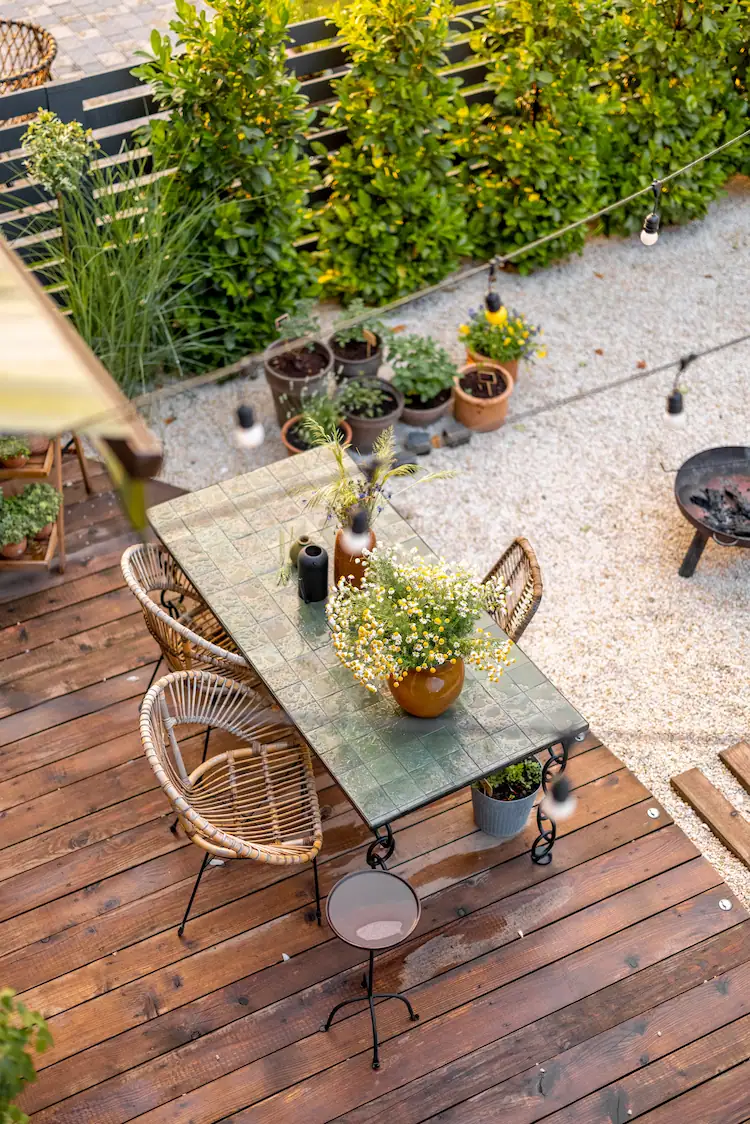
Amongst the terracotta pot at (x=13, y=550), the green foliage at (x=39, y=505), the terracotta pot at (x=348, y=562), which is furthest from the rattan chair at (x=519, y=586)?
the terracotta pot at (x=13, y=550)

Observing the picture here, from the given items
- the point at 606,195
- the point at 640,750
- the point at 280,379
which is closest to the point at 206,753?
the point at 640,750

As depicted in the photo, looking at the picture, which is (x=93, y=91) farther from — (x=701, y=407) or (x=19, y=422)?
(x=19, y=422)

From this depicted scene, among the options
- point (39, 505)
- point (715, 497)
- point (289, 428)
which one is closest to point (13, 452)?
point (39, 505)

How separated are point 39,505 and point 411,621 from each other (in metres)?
1.97

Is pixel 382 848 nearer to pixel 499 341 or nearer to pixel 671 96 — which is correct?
pixel 499 341

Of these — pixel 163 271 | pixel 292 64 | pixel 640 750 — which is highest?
pixel 292 64

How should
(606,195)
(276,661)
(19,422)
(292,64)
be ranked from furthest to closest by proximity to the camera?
(606,195)
(292,64)
(276,661)
(19,422)

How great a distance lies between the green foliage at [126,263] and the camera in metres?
4.86

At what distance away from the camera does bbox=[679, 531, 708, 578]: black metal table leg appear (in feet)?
15.5

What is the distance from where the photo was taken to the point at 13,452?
434 cm

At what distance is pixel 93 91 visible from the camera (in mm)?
5043

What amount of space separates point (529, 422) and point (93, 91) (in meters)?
2.59

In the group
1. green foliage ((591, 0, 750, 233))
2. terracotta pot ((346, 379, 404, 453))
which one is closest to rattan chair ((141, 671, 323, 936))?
terracotta pot ((346, 379, 404, 453))

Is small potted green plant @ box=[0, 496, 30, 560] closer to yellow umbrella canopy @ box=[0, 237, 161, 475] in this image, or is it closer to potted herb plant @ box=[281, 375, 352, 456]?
potted herb plant @ box=[281, 375, 352, 456]
